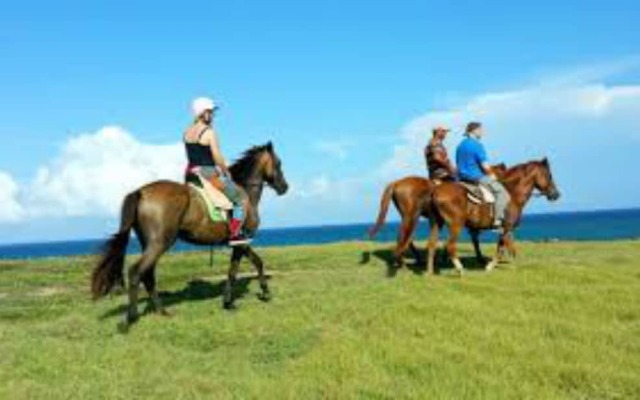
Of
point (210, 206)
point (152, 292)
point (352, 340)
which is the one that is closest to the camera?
point (352, 340)

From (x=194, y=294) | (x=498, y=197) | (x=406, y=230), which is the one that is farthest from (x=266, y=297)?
(x=498, y=197)

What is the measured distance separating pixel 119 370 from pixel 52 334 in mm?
3946

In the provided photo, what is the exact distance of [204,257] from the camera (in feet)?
105

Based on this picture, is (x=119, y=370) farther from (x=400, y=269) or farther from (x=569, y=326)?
(x=400, y=269)

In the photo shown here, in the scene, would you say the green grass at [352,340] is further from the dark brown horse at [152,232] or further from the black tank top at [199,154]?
the black tank top at [199,154]

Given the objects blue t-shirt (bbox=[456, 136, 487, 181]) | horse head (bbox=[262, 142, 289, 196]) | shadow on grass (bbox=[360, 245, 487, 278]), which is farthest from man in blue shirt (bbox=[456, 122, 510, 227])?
horse head (bbox=[262, 142, 289, 196])

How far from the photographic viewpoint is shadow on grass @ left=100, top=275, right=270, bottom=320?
1881cm

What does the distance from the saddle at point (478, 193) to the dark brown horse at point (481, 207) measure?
12 cm

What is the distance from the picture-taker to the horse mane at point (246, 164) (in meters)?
19.4

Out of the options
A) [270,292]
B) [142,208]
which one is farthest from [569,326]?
[142,208]

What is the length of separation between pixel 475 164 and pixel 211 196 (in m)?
8.30

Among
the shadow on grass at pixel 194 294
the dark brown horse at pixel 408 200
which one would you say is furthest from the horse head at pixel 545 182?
the shadow on grass at pixel 194 294

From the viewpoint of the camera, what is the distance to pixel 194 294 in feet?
68.7

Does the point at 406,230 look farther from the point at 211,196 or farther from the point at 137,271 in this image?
the point at 137,271
